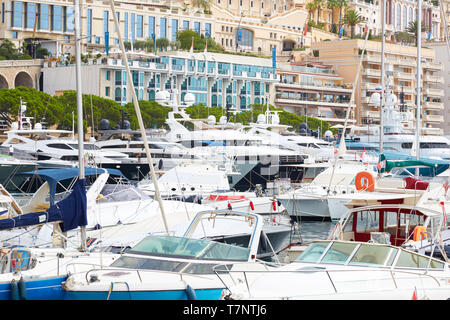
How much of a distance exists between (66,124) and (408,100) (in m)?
52.5

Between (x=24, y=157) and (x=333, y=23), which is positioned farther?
(x=333, y=23)

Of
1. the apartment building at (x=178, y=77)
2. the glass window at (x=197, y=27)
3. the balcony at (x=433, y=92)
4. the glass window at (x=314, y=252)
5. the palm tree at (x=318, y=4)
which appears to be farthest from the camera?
the palm tree at (x=318, y=4)

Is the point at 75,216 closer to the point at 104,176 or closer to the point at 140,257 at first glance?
the point at 140,257

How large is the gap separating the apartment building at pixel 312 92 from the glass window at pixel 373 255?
84256 mm

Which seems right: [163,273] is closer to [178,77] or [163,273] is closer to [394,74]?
[178,77]

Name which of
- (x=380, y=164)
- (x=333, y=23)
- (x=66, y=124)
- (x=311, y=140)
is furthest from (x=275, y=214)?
(x=333, y=23)

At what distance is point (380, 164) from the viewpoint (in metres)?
31.7

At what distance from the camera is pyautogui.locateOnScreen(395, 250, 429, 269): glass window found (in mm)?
14988

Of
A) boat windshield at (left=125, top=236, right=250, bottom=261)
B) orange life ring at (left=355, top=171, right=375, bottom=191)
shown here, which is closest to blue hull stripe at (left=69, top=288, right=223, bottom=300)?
boat windshield at (left=125, top=236, right=250, bottom=261)

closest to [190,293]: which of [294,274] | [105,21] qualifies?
[294,274]

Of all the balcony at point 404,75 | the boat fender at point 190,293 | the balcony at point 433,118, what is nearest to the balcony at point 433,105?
the balcony at point 433,118

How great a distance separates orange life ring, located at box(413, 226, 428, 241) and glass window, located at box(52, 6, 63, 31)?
87449mm

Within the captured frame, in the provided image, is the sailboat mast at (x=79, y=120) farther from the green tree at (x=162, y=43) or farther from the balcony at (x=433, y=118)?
the balcony at (x=433, y=118)

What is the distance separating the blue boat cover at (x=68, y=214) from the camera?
17.7m
